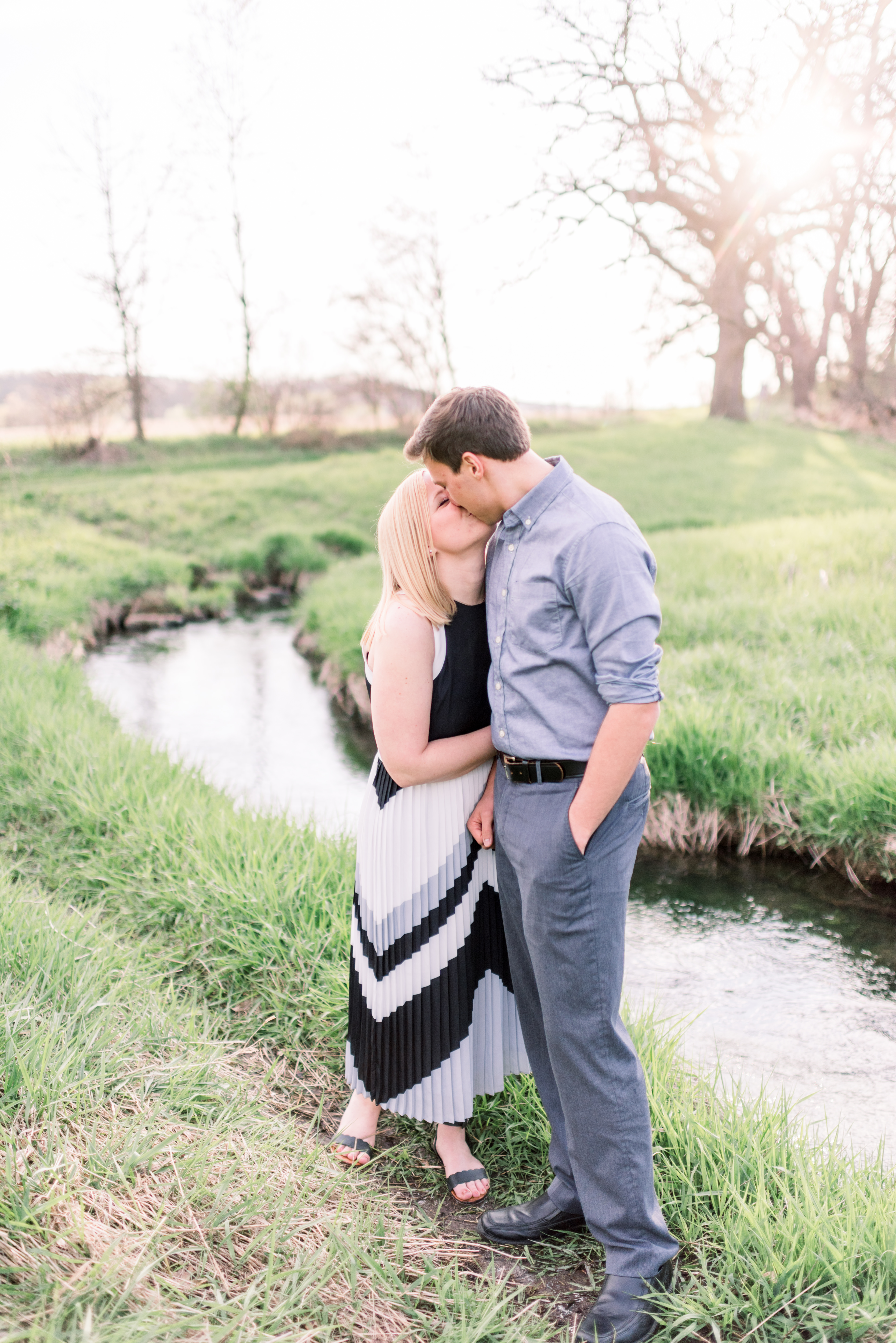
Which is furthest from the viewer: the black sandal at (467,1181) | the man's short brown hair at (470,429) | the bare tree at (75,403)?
the bare tree at (75,403)

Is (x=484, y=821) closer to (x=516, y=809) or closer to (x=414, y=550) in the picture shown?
(x=516, y=809)

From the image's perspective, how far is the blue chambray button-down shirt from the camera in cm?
202

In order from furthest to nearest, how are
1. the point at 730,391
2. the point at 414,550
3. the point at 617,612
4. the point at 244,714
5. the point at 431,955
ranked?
the point at 730,391 < the point at 244,714 < the point at 431,955 < the point at 414,550 < the point at 617,612

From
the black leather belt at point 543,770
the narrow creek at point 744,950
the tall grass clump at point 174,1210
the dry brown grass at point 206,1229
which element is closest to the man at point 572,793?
the black leather belt at point 543,770

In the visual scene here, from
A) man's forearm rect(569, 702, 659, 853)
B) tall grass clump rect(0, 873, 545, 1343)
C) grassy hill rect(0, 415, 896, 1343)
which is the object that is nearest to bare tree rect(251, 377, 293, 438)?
grassy hill rect(0, 415, 896, 1343)

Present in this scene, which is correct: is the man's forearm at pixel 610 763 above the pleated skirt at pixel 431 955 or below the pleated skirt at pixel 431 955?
above

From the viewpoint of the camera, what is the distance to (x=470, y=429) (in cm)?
218

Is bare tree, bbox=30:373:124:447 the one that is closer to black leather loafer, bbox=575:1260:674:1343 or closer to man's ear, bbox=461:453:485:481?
man's ear, bbox=461:453:485:481

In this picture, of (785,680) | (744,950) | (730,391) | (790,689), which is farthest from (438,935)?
(730,391)

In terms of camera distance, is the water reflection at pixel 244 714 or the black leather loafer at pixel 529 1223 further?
the water reflection at pixel 244 714

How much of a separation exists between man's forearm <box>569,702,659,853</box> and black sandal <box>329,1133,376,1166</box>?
4.63ft

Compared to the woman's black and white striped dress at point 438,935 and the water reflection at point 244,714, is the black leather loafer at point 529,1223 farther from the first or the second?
the water reflection at point 244,714

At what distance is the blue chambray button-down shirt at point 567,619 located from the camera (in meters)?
2.02

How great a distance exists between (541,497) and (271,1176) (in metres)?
1.95
